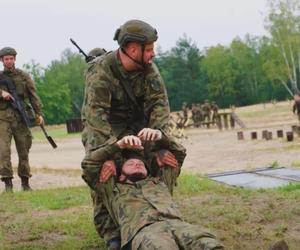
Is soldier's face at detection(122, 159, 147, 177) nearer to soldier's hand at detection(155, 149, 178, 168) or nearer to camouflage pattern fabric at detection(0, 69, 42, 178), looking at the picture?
soldier's hand at detection(155, 149, 178, 168)

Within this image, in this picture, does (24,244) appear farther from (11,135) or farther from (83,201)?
(11,135)

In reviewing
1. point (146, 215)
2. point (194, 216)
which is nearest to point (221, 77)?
point (194, 216)

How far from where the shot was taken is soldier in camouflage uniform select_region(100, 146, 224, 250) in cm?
387

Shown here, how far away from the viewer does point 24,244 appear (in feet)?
19.0

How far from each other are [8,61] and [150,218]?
6125 mm

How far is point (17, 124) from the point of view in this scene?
9.98m

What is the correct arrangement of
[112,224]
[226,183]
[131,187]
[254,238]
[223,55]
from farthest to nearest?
[223,55], [226,183], [254,238], [112,224], [131,187]

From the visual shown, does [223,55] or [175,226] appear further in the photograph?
[223,55]

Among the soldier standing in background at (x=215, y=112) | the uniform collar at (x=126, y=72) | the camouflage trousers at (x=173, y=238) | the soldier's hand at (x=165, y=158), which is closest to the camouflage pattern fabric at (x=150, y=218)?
the camouflage trousers at (x=173, y=238)

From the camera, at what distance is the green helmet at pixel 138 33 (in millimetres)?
4723

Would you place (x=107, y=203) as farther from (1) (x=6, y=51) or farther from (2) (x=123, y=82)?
(1) (x=6, y=51)

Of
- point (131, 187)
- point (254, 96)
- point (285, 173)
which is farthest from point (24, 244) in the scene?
point (254, 96)

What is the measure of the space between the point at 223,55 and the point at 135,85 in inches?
3839

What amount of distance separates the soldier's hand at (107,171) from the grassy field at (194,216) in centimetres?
108
